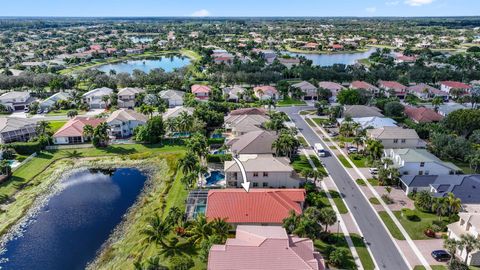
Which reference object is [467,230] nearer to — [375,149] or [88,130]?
[375,149]

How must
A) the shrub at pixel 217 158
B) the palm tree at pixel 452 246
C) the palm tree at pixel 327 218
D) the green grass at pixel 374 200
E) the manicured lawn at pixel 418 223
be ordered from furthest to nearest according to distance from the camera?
the shrub at pixel 217 158 < the green grass at pixel 374 200 < the manicured lawn at pixel 418 223 < the palm tree at pixel 327 218 < the palm tree at pixel 452 246

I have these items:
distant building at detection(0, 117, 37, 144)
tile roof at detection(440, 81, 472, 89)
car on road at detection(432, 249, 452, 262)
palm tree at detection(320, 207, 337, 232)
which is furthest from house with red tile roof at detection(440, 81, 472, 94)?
distant building at detection(0, 117, 37, 144)

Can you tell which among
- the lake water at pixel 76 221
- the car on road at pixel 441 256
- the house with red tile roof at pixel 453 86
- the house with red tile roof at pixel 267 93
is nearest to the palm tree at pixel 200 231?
the lake water at pixel 76 221

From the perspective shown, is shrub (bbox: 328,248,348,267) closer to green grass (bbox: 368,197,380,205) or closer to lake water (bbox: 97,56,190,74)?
green grass (bbox: 368,197,380,205)

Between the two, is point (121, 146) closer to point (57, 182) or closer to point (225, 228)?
point (57, 182)

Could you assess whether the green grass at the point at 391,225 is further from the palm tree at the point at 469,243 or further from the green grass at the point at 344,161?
the green grass at the point at 344,161

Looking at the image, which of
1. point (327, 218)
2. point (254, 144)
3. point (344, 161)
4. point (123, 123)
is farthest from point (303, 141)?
point (123, 123)
